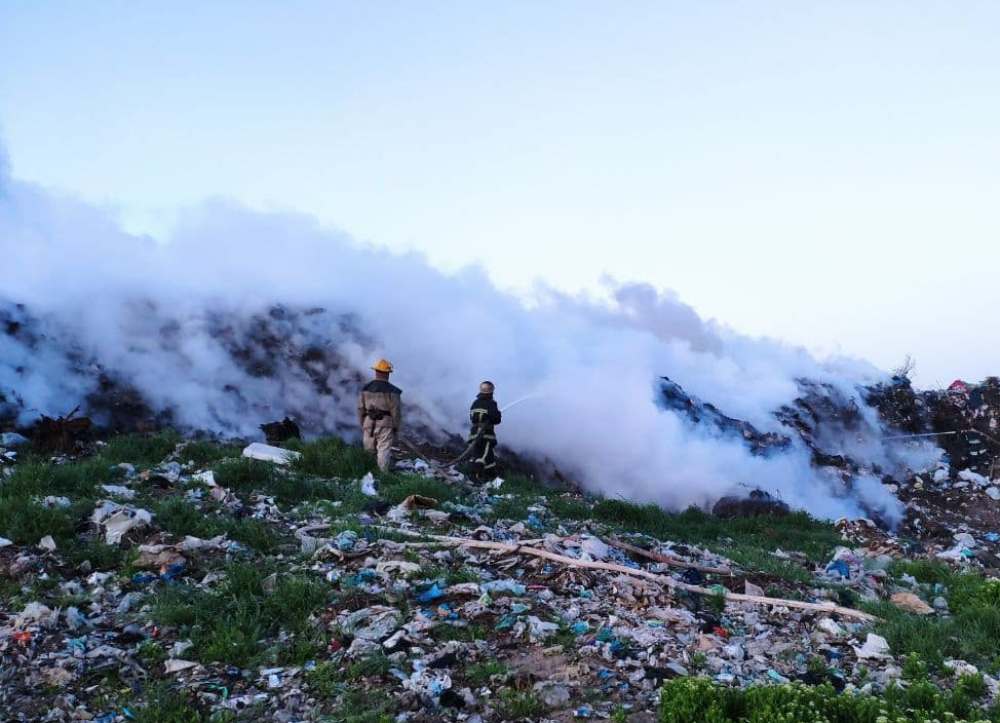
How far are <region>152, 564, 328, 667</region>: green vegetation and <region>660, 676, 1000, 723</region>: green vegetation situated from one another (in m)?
2.28

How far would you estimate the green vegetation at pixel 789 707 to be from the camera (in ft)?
12.2

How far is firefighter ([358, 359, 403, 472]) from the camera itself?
9.84 m

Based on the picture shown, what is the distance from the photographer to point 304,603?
17.0 feet

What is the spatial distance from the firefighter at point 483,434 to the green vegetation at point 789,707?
645 centimetres

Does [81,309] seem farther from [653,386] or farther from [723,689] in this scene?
[723,689]

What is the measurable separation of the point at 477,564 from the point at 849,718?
9.79ft

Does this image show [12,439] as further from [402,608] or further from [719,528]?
[719,528]

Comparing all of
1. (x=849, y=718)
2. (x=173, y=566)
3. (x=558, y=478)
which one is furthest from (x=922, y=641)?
(x=558, y=478)

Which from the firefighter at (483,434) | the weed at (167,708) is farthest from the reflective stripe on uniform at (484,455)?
the weed at (167,708)

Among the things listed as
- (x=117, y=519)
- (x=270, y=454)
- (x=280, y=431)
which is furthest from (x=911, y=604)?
(x=280, y=431)

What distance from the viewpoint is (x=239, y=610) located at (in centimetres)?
505

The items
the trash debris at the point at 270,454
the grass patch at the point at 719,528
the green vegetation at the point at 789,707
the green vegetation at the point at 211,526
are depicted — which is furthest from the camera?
the trash debris at the point at 270,454

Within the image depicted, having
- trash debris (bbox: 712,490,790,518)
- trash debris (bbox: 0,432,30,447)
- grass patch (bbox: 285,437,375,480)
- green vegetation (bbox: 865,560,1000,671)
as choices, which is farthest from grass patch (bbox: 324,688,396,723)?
trash debris (bbox: 712,490,790,518)

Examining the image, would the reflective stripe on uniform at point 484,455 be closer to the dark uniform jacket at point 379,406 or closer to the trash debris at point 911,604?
the dark uniform jacket at point 379,406
